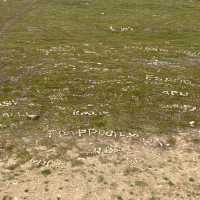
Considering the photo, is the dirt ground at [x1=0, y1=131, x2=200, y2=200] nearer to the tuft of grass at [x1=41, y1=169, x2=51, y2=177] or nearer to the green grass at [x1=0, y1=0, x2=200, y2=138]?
the tuft of grass at [x1=41, y1=169, x2=51, y2=177]

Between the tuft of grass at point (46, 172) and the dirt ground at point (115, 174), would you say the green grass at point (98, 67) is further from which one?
the tuft of grass at point (46, 172)

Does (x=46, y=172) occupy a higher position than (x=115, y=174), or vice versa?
(x=46, y=172)

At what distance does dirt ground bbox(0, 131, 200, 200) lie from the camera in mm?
21938

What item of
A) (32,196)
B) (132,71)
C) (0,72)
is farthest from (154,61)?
(32,196)

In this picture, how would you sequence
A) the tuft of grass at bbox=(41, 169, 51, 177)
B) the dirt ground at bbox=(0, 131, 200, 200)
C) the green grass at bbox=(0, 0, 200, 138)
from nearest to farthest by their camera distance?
the dirt ground at bbox=(0, 131, 200, 200) < the tuft of grass at bbox=(41, 169, 51, 177) < the green grass at bbox=(0, 0, 200, 138)

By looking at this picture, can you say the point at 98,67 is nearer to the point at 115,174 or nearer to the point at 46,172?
the point at 115,174

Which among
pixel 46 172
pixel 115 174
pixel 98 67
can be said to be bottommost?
pixel 115 174

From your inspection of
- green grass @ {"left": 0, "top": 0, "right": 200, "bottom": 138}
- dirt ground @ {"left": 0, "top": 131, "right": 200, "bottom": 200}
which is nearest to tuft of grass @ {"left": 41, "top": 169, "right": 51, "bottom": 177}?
dirt ground @ {"left": 0, "top": 131, "right": 200, "bottom": 200}

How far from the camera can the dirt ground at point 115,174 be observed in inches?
864

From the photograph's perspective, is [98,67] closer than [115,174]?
No

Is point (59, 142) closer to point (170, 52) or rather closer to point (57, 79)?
point (57, 79)

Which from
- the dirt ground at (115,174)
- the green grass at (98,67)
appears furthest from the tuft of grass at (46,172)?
the green grass at (98,67)

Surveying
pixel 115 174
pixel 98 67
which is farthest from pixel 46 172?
pixel 98 67

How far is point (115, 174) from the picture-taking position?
2356 centimetres
